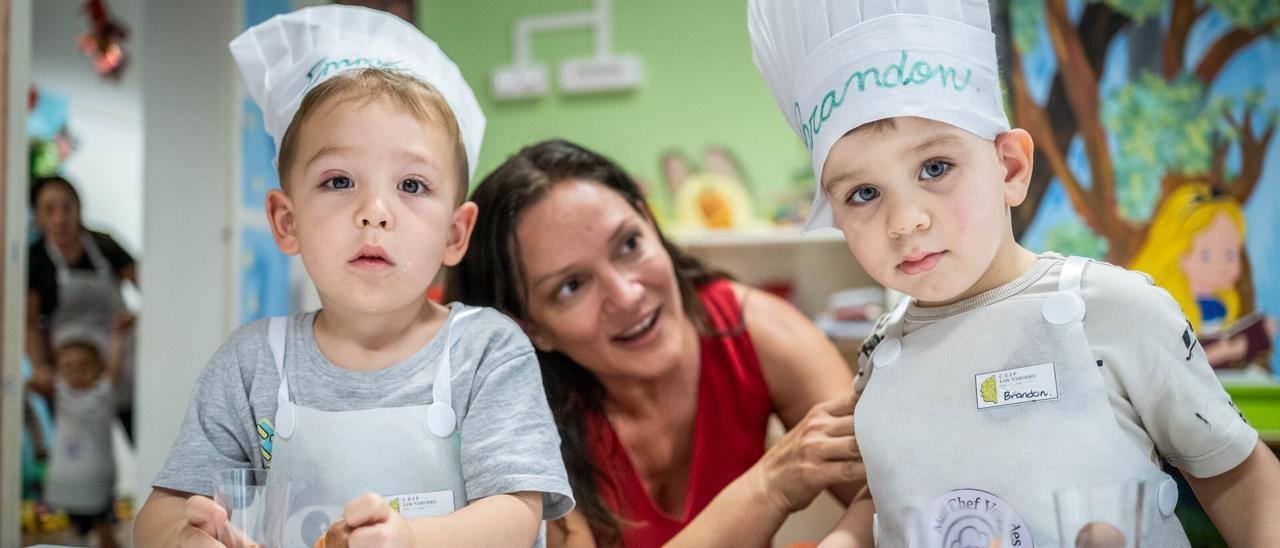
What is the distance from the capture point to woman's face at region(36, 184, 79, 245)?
12.6ft

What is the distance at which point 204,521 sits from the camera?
0.84 metres

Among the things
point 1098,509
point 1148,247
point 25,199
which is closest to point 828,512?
point 1098,509

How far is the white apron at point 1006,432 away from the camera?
874 mm

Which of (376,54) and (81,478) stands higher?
(376,54)

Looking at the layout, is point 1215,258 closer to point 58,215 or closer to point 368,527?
point 368,527

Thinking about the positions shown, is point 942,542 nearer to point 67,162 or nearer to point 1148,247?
point 1148,247

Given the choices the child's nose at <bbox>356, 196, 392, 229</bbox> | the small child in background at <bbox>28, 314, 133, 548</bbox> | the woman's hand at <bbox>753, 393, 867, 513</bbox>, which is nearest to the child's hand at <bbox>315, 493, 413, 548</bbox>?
the child's nose at <bbox>356, 196, 392, 229</bbox>

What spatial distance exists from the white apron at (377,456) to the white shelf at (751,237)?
8.03 feet

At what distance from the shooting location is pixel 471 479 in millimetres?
991

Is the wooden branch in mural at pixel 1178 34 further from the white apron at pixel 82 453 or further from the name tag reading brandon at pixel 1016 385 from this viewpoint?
the white apron at pixel 82 453

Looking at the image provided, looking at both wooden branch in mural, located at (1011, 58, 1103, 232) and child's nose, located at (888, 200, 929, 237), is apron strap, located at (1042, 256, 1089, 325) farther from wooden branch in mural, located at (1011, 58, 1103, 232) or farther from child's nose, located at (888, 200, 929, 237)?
wooden branch in mural, located at (1011, 58, 1103, 232)

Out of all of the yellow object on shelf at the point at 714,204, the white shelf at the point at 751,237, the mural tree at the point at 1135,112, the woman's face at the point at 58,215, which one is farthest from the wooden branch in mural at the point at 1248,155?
the woman's face at the point at 58,215

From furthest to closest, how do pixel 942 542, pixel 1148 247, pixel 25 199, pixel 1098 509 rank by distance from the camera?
pixel 1148 247, pixel 25 199, pixel 942 542, pixel 1098 509

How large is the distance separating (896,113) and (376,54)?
0.58 meters
